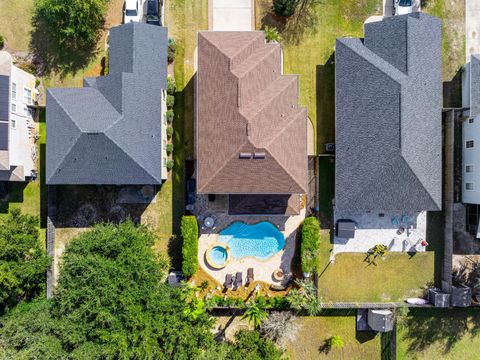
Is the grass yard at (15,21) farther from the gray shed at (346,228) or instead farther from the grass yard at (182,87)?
the gray shed at (346,228)

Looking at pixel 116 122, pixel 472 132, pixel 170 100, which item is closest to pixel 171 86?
pixel 170 100

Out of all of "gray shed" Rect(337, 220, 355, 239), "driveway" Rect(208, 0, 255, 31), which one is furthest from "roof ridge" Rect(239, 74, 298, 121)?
"gray shed" Rect(337, 220, 355, 239)

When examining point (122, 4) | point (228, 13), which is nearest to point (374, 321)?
point (228, 13)

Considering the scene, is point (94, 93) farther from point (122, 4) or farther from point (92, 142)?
point (122, 4)

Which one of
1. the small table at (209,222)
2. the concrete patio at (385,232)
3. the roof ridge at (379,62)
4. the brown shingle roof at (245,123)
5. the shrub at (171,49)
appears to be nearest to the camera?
the brown shingle roof at (245,123)

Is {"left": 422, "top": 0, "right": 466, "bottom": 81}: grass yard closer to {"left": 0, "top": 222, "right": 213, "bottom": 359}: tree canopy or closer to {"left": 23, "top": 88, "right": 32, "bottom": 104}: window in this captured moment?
{"left": 0, "top": 222, "right": 213, "bottom": 359}: tree canopy

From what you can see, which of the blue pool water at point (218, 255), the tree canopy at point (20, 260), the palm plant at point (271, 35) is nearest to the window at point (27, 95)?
the tree canopy at point (20, 260)
